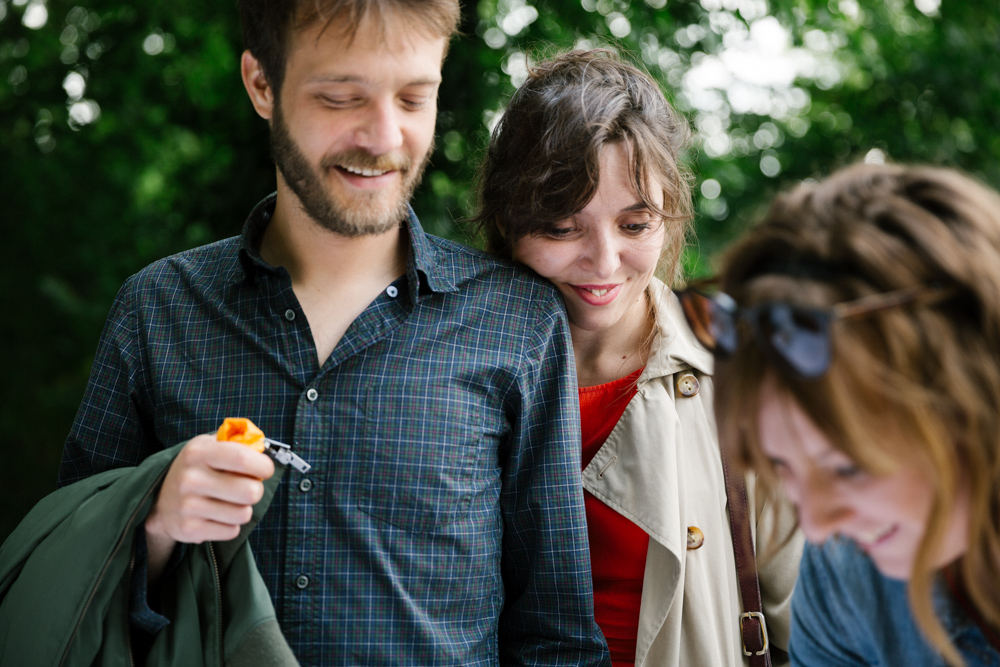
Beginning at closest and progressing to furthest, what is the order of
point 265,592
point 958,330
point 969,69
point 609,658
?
point 958,330, point 265,592, point 609,658, point 969,69

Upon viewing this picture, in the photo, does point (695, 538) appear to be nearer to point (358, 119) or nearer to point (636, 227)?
point (636, 227)

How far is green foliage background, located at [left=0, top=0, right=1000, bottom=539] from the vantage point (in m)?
4.18

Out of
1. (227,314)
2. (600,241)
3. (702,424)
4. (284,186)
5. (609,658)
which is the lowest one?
(609,658)

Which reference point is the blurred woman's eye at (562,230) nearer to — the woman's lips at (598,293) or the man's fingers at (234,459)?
the woman's lips at (598,293)

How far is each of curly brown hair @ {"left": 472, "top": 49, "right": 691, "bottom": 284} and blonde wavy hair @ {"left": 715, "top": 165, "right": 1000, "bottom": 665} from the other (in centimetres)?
87

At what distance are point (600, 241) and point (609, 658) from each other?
901 millimetres

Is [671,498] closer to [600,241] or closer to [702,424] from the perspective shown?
[702,424]

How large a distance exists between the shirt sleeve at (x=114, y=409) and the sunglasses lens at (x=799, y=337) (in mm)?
1374

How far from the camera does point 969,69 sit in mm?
4965

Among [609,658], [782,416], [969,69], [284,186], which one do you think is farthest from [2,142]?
[969,69]

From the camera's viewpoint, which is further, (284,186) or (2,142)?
(2,142)

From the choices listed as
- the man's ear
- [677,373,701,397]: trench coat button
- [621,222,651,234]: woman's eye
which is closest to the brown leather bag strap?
[677,373,701,397]: trench coat button

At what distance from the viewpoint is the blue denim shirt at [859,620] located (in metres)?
1.21

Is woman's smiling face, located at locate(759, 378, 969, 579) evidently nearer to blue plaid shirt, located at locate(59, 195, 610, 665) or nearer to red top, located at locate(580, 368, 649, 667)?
blue plaid shirt, located at locate(59, 195, 610, 665)
